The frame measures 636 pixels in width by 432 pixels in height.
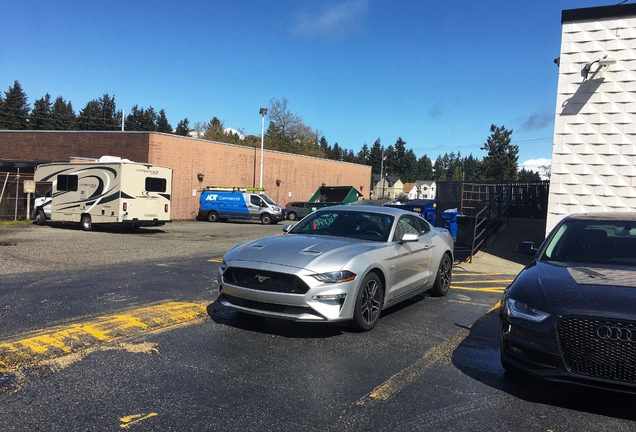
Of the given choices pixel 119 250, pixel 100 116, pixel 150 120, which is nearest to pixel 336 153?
pixel 150 120

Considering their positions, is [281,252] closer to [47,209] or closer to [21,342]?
[21,342]

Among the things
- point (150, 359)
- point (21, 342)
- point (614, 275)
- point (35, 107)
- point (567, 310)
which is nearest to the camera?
point (567, 310)

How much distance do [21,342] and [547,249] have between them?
5413 millimetres

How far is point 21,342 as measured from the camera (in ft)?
16.9

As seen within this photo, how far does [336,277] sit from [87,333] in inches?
107

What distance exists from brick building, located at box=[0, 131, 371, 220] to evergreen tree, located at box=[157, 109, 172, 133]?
233ft

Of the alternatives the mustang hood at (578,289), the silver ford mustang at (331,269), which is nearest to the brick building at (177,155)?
the silver ford mustang at (331,269)

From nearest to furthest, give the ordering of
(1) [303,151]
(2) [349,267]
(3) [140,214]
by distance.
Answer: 1. (2) [349,267]
2. (3) [140,214]
3. (1) [303,151]

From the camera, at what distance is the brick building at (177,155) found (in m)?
30.6

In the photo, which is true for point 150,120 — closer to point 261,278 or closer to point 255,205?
point 255,205

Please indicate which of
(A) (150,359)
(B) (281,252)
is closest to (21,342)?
(A) (150,359)

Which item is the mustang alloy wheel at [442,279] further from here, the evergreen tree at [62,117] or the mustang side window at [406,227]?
the evergreen tree at [62,117]

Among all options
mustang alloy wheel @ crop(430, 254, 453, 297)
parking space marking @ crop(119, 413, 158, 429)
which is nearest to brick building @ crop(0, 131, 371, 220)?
mustang alloy wheel @ crop(430, 254, 453, 297)

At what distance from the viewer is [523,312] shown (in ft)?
13.5
